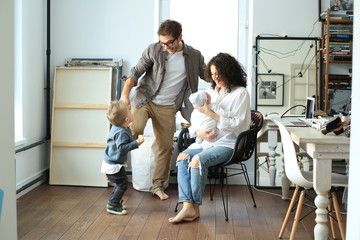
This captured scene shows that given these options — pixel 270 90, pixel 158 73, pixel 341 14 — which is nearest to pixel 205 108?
pixel 158 73

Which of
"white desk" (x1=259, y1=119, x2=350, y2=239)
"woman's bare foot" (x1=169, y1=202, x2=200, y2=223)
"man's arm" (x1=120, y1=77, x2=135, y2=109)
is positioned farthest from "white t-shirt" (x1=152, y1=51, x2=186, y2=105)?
"white desk" (x1=259, y1=119, x2=350, y2=239)

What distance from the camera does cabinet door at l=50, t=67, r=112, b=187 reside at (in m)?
5.23

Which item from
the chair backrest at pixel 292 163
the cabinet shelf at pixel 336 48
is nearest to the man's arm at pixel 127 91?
the chair backrest at pixel 292 163

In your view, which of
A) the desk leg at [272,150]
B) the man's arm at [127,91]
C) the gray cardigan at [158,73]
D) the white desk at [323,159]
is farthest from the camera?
the desk leg at [272,150]

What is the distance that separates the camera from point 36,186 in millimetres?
5129

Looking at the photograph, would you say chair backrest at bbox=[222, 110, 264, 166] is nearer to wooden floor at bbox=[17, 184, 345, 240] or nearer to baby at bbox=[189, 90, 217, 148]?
baby at bbox=[189, 90, 217, 148]

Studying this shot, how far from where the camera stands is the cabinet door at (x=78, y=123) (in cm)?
523

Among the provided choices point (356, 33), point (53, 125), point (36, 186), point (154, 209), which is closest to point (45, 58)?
point (53, 125)

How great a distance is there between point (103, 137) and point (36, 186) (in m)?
0.80

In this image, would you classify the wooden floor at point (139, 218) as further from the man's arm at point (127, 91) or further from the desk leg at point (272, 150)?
the man's arm at point (127, 91)

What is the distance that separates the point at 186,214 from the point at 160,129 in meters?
1.11

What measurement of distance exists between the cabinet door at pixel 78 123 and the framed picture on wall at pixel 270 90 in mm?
1505

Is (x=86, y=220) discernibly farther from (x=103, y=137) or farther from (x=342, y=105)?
(x=342, y=105)

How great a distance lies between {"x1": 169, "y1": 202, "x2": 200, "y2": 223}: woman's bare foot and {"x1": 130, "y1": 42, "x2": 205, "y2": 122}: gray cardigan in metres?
1.05
